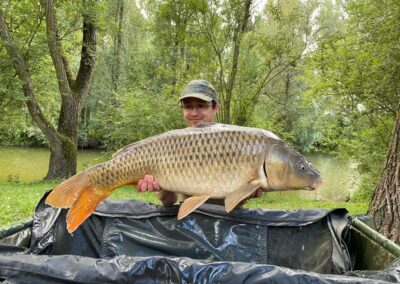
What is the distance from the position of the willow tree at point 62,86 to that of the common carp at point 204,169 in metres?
6.18

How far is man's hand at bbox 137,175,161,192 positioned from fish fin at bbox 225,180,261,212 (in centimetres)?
33

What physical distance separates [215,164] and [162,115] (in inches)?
319

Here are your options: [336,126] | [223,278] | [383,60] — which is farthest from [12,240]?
[336,126]

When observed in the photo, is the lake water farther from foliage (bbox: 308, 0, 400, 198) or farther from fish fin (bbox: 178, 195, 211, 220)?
fish fin (bbox: 178, 195, 211, 220)

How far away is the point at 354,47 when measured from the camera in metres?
7.07

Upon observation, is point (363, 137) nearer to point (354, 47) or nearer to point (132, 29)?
point (354, 47)

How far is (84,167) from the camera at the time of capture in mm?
9867

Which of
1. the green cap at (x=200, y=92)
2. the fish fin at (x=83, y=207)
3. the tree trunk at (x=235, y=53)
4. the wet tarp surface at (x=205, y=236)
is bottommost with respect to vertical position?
the wet tarp surface at (x=205, y=236)

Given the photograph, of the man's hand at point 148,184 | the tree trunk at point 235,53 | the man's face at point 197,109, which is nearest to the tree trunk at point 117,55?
the tree trunk at point 235,53

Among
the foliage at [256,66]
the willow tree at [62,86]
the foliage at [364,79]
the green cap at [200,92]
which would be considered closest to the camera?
the green cap at [200,92]

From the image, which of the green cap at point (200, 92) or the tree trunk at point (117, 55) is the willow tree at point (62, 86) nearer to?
the green cap at point (200, 92)

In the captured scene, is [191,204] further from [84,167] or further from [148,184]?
[84,167]

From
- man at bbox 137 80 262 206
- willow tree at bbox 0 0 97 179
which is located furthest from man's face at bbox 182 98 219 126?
willow tree at bbox 0 0 97 179

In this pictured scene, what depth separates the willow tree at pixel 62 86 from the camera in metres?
7.00
